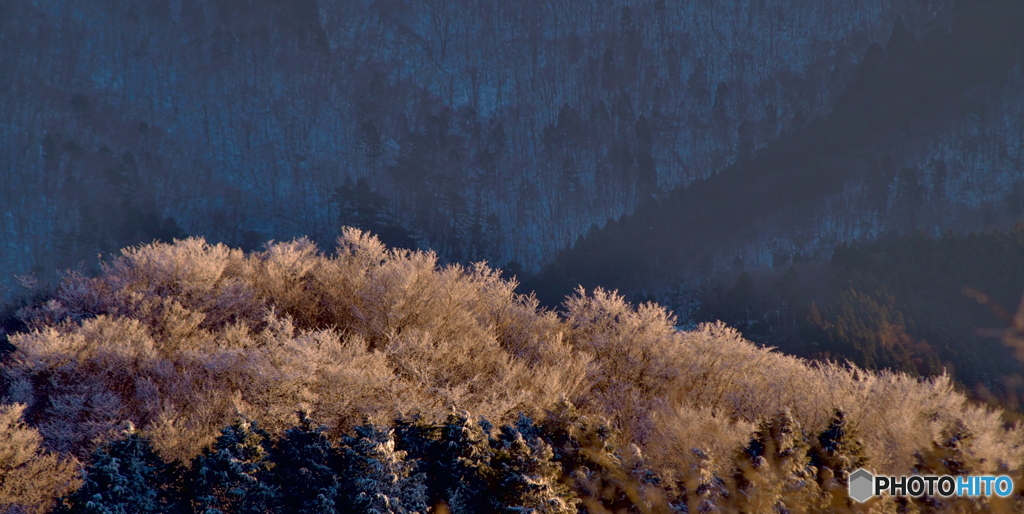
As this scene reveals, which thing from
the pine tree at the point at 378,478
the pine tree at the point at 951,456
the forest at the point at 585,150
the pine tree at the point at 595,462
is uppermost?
the forest at the point at 585,150

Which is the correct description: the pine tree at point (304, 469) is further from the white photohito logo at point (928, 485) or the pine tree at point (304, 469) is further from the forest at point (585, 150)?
the forest at point (585, 150)

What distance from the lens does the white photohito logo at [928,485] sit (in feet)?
56.6

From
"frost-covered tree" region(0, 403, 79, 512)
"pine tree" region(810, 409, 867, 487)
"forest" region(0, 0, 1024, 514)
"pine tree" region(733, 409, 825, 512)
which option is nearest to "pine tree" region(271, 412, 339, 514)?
"frost-covered tree" region(0, 403, 79, 512)

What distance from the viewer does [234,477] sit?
747 inches

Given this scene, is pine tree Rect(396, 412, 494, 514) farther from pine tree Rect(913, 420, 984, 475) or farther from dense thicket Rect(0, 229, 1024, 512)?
pine tree Rect(913, 420, 984, 475)

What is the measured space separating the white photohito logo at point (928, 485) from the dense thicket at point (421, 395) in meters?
0.47

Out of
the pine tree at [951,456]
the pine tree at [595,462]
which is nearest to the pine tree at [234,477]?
the pine tree at [595,462]

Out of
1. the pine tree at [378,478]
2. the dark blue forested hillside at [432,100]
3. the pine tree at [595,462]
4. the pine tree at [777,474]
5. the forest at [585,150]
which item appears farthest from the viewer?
the dark blue forested hillside at [432,100]

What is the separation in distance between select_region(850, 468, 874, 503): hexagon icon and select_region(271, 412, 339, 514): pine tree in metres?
15.3

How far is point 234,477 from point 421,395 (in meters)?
7.07

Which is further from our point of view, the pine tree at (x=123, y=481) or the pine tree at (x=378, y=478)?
the pine tree at (x=378, y=478)

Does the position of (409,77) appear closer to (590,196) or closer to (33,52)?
(590,196)

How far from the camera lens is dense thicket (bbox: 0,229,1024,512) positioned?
746 inches

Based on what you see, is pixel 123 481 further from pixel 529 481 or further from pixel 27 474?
pixel 529 481
